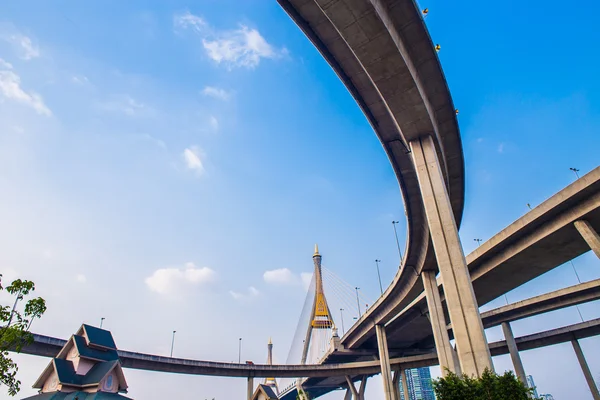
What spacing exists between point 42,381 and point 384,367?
48.5 meters

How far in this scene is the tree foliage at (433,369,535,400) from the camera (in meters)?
15.7

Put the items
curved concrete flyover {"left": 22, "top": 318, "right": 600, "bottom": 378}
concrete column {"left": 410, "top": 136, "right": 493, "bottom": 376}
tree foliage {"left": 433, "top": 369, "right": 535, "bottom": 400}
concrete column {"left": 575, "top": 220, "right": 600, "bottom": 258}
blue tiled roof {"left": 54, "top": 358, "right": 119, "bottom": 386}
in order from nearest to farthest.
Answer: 1. tree foliage {"left": 433, "top": 369, "right": 535, "bottom": 400}
2. concrete column {"left": 410, "top": 136, "right": 493, "bottom": 376}
3. blue tiled roof {"left": 54, "top": 358, "right": 119, "bottom": 386}
4. concrete column {"left": 575, "top": 220, "right": 600, "bottom": 258}
5. curved concrete flyover {"left": 22, "top": 318, "right": 600, "bottom": 378}

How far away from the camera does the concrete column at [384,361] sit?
58.8m

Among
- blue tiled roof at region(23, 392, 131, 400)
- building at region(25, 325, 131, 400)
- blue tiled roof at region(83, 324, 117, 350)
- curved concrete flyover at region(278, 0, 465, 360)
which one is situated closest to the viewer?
curved concrete flyover at region(278, 0, 465, 360)

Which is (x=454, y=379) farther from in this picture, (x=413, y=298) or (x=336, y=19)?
(x=413, y=298)

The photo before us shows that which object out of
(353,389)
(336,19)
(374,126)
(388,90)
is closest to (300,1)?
(336,19)

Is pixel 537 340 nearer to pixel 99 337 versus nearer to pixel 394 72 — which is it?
pixel 394 72

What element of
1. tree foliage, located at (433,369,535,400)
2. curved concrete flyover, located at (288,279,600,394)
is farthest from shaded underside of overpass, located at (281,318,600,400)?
tree foliage, located at (433,369,535,400)

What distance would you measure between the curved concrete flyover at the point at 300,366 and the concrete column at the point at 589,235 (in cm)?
4435

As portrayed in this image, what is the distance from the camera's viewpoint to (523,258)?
110 feet

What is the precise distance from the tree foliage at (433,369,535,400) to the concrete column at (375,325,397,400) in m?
44.8

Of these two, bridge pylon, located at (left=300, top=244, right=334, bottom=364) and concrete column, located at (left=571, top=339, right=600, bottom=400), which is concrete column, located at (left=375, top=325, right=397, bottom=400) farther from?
concrete column, located at (left=571, top=339, right=600, bottom=400)

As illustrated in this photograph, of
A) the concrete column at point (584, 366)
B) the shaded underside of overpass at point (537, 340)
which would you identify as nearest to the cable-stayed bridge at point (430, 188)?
the shaded underside of overpass at point (537, 340)

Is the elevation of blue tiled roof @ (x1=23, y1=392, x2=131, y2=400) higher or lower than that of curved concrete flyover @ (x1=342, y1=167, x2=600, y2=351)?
lower
